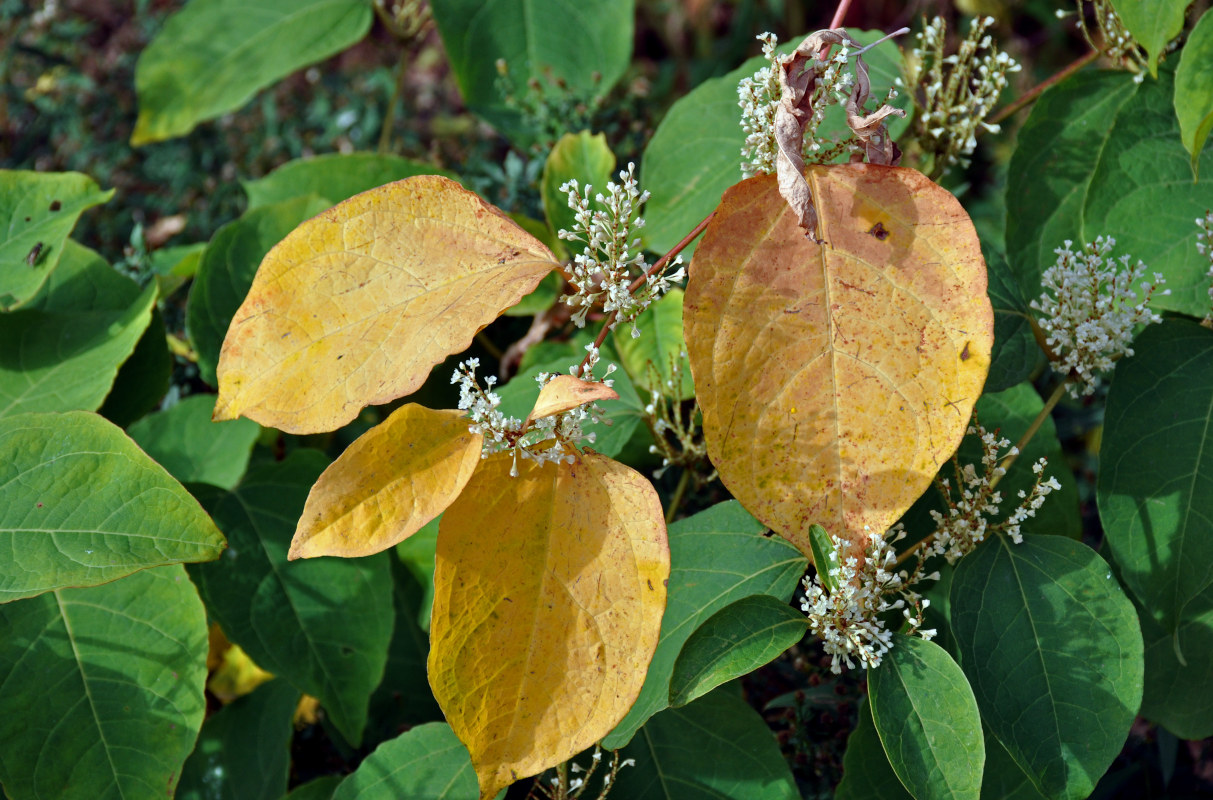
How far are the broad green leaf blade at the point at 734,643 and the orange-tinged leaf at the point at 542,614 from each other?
7cm

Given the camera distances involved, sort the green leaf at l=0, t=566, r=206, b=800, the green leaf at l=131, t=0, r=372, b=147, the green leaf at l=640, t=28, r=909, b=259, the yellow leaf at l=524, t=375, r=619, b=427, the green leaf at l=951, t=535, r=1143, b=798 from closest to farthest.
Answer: the yellow leaf at l=524, t=375, r=619, b=427 < the green leaf at l=951, t=535, r=1143, b=798 < the green leaf at l=0, t=566, r=206, b=800 < the green leaf at l=640, t=28, r=909, b=259 < the green leaf at l=131, t=0, r=372, b=147

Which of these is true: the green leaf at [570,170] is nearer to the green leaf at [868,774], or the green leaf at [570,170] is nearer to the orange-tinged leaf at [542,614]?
the orange-tinged leaf at [542,614]

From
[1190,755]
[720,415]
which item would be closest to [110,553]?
[720,415]

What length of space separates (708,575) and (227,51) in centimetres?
114

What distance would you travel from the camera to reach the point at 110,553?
778 mm

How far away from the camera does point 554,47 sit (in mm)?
1423

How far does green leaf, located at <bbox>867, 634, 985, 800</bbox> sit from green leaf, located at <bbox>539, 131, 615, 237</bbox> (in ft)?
1.97

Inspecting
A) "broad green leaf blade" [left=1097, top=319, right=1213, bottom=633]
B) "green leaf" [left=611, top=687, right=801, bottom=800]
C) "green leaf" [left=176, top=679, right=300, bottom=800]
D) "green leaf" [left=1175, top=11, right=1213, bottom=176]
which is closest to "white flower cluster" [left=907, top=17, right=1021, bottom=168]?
"green leaf" [left=1175, top=11, right=1213, bottom=176]

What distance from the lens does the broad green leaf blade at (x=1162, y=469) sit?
812 mm

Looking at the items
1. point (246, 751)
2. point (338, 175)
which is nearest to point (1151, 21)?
point (338, 175)

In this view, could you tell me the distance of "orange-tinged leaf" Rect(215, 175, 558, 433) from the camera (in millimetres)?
661

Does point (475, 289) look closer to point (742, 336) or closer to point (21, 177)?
point (742, 336)

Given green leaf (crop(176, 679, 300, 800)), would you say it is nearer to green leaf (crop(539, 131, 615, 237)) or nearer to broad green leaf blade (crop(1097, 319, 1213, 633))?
green leaf (crop(539, 131, 615, 237))

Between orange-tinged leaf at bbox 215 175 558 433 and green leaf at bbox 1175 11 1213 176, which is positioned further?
green leaf at bbox 1175 11 1213 176
